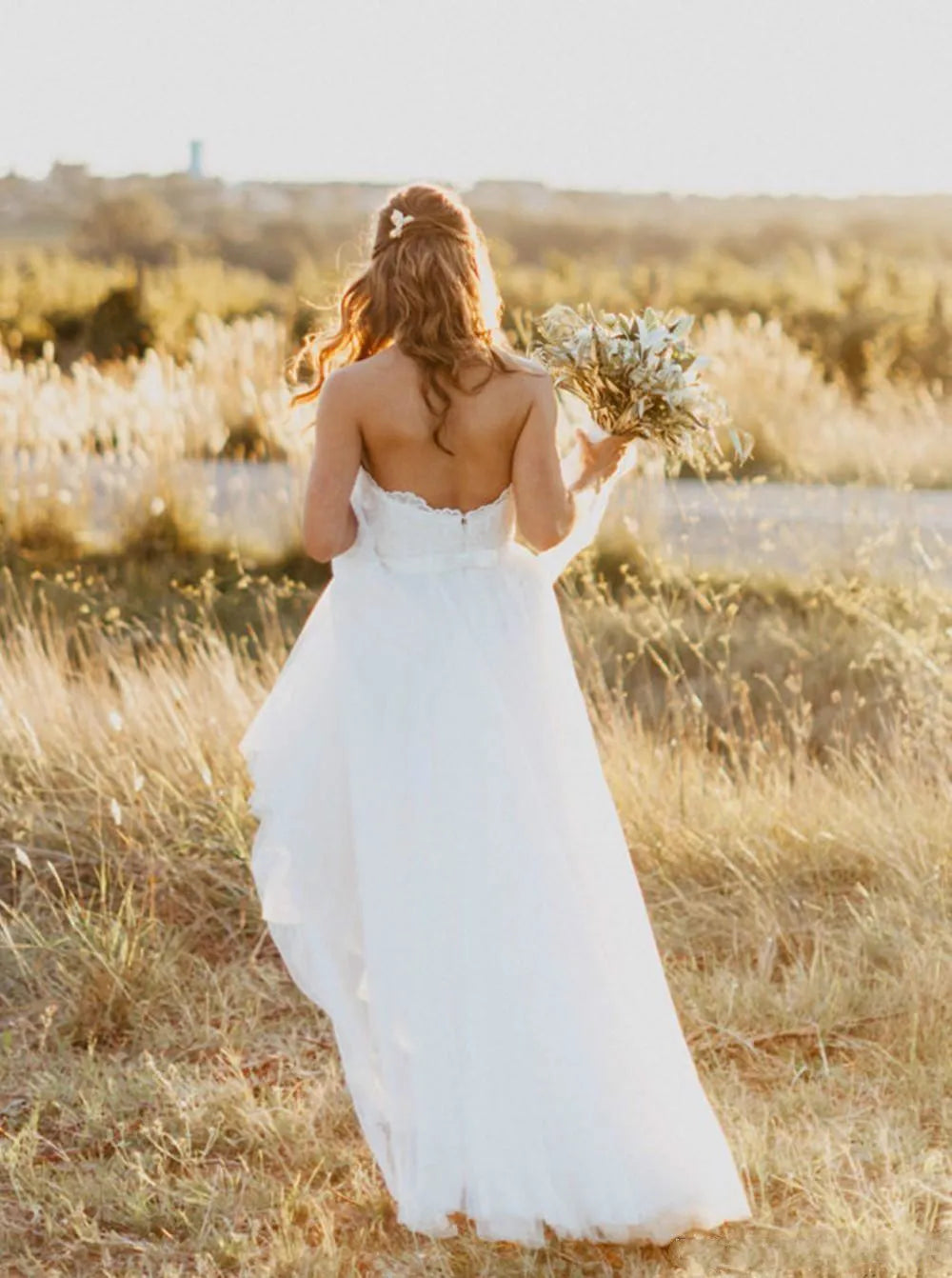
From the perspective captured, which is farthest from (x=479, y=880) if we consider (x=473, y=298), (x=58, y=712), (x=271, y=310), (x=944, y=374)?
(x=271, y=310)

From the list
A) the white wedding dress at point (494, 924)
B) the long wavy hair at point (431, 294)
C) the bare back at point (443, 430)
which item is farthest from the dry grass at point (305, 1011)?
the long wavy hair at point (431, 294)

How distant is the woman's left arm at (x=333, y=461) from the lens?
317 cm

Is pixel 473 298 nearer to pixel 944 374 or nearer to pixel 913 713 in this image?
pixel 913 713

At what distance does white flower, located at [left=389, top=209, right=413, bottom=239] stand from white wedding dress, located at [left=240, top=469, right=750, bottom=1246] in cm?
47

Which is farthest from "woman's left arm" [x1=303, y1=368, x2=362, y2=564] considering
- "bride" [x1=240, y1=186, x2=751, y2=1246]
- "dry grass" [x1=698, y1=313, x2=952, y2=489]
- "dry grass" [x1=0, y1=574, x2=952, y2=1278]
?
"dry grass" [x1=698, y1=313, x2=952, y2=489]

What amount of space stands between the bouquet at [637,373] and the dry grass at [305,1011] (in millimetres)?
1566

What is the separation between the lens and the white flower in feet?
10.6

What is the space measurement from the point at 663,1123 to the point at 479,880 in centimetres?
57

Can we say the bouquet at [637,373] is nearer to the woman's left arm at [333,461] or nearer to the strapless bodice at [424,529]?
the strapless bodice at [424,529]

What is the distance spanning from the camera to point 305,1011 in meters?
4.68

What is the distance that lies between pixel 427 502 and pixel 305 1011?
193 centimetres

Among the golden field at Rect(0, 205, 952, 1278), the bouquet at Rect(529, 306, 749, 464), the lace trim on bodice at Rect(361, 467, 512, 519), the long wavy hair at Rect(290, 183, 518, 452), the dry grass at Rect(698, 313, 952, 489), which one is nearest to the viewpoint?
the long wavy hair at Rect(290, 183, 518, 452)

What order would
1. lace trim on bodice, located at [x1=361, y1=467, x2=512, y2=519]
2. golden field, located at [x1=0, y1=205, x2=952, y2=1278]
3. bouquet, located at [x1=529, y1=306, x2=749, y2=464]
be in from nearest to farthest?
1. lace trim on bodice, located at [x1=361, y1=467, x2=512, y2=519]
2. bouquet, located at [x1=529, y1=306, x2=749, y2=464]
3. golden field, located at [x1=0, y1=205, x2=952, y2=1278]

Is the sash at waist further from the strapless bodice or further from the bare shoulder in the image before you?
the bare shoulder
